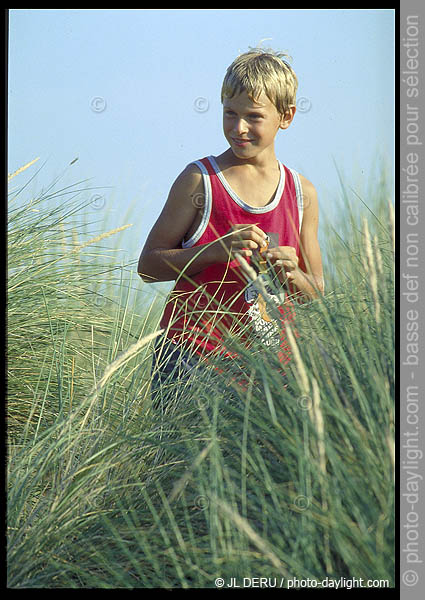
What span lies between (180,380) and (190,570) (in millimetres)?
518

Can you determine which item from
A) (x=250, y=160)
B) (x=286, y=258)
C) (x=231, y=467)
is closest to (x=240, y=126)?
(x=250, y=160)

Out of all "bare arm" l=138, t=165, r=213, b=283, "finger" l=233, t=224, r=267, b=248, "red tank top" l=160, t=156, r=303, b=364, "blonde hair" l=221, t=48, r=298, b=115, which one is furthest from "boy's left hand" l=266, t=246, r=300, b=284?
"blonde hair" l=221, t=48, r=298, b=115

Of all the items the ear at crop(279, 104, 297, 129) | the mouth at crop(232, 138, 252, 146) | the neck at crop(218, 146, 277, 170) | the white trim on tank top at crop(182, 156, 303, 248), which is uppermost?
the ear at crop(279, 104, 297, 129)

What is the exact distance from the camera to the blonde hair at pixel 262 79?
67.8 inches

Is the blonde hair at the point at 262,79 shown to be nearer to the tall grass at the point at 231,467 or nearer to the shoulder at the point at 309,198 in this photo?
the shoulder at the point at 309,198

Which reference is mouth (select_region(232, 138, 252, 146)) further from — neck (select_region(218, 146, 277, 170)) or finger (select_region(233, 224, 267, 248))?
finger (select_region(233, 224, 267, 248))

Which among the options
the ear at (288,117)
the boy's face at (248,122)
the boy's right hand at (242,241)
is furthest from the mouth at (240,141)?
the boy's right hand at (242,241)

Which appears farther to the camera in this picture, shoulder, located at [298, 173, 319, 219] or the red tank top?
shoulder, located at [298, 173, 319, 219]

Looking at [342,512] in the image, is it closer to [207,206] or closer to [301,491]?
[301,491]

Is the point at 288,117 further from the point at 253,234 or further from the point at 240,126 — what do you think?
the point at 253,234

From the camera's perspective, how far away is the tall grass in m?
1.13

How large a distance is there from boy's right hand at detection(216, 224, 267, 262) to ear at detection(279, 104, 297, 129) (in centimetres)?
33
